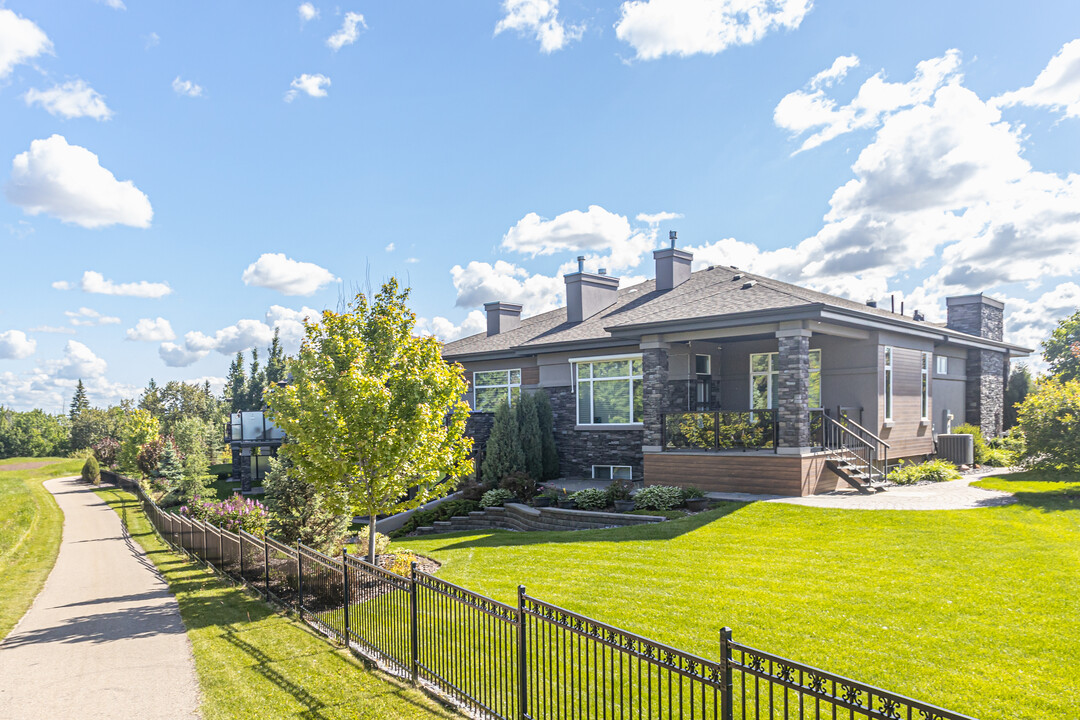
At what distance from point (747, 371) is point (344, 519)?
1178cm

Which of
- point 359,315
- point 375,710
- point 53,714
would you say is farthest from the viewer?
point 359,315

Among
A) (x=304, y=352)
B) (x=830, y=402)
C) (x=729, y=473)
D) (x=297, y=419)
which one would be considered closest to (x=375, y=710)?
(x=297, y=419)

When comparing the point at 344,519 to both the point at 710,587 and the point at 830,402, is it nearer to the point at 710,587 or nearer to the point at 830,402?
the point at 710,587

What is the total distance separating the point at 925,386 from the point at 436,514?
1461 centimetres

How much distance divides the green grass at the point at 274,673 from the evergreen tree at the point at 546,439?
10161 millimetres

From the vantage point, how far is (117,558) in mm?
14977

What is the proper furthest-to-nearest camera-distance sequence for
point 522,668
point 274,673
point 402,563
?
point 402,563 < point 274,673 < point 522,668

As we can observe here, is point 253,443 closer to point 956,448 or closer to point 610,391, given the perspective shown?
point 610,391

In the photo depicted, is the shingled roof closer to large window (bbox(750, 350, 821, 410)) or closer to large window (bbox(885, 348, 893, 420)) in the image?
large window (bbox(885, 348, 893, 420))

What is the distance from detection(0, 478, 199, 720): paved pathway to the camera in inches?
256

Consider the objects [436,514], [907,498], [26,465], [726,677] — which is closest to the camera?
[726,677]

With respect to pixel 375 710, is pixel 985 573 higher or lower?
higher

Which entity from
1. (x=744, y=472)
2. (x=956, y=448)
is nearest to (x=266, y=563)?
(x=744, y=472)

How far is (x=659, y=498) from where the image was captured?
14.2 meters
